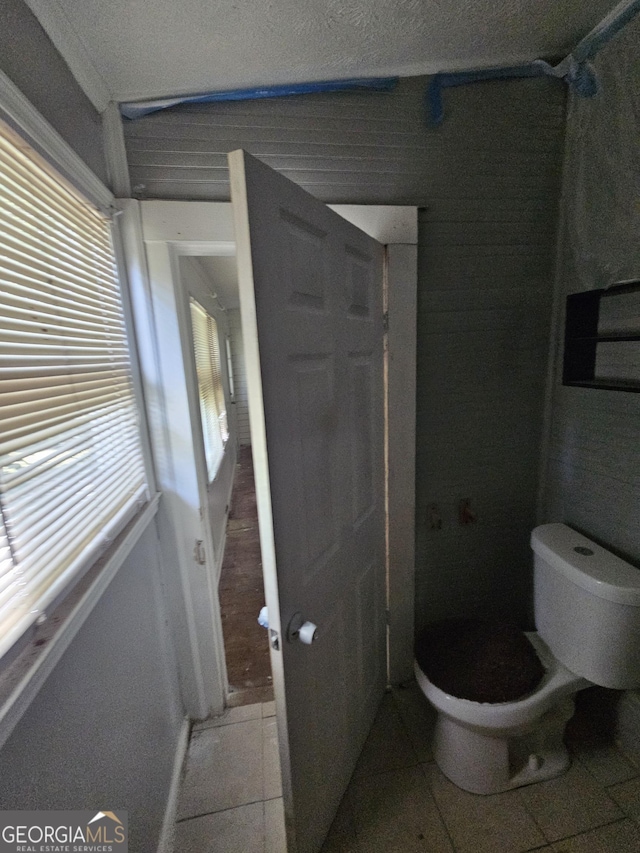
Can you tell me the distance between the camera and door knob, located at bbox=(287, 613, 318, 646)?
0.79 metres

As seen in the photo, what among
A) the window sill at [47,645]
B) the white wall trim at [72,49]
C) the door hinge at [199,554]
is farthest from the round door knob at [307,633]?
the white wall trim at [72,49]

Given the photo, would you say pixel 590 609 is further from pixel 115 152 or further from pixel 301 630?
pixel 115 152

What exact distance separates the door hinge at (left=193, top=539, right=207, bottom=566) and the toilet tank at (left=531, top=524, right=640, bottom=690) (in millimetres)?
1233

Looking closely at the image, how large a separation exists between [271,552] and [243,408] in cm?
527

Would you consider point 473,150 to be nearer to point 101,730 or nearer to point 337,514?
point 337,514

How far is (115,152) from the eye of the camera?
107 centimetres

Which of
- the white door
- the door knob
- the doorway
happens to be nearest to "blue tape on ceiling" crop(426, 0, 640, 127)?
the white door

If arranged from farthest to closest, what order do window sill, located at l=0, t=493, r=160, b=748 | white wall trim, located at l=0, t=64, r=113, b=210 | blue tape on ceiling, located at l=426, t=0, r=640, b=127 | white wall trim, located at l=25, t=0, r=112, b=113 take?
1. blue tape on ceiling, located at l=426, t=0, r=640, b=127
2. white wall trim, located at l=25, t=0, r=112, b=113
3. white wall trim, located at l=0, t=64, r=113, b=210
4. window sill, located at l=0, t=493, r=160, b=748

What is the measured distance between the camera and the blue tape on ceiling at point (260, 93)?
3.46ft

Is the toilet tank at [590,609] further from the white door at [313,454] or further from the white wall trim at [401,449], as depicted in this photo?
the white door at [313,454]

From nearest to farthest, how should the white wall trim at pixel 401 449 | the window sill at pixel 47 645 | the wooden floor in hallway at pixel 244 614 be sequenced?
1. the window sill at pixel 47 645
2. the white wall trim at pixel 401 449
3. the wooden floor in hallway at pixel 244 614

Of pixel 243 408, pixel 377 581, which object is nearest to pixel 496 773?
pixel 377 581

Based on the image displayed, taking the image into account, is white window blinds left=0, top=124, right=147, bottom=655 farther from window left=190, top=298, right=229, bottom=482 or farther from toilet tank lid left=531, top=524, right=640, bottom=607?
toilet tank lid left=531, top=524, right=640, bottom=607

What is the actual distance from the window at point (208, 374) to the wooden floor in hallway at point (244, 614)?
72 cm
